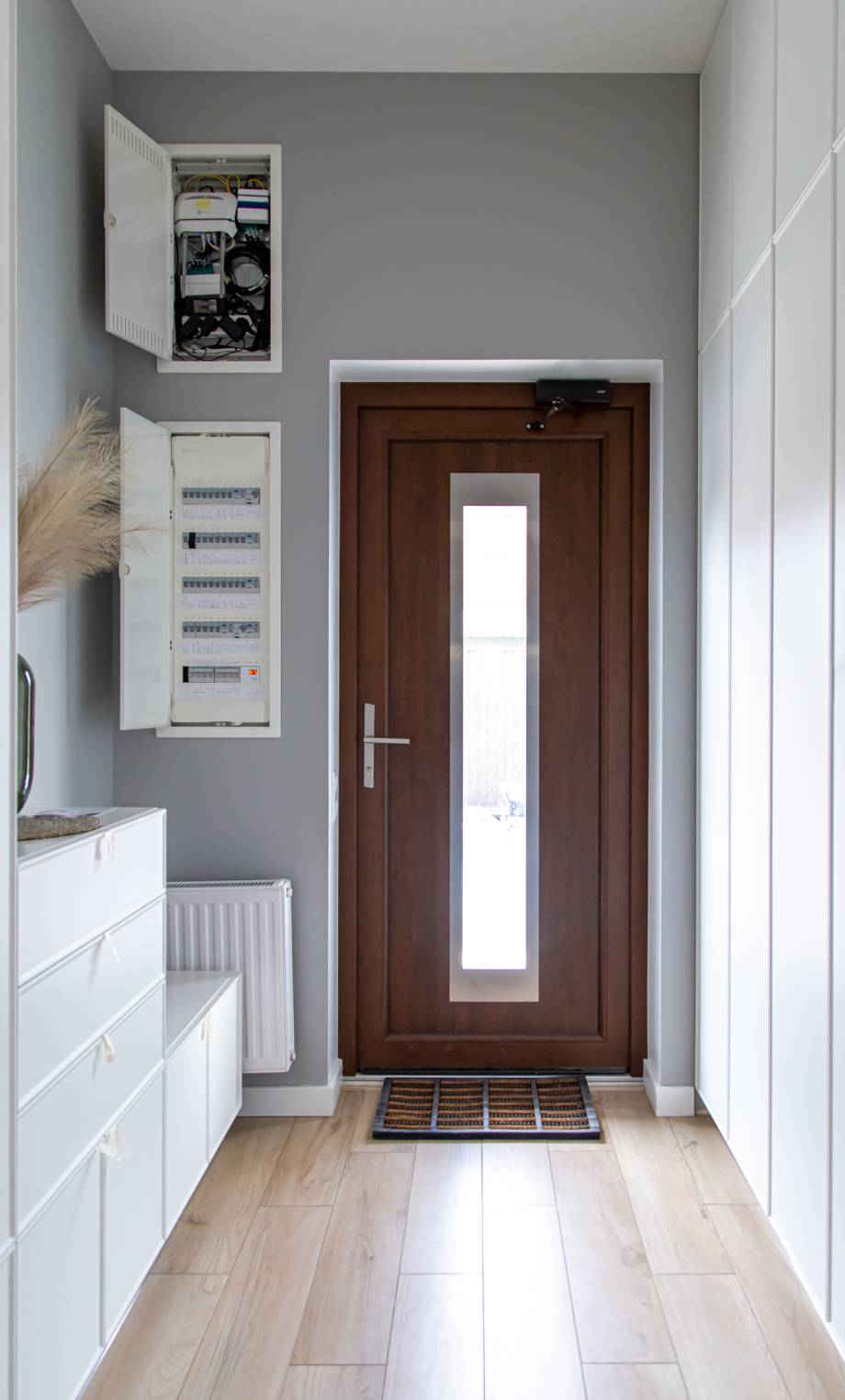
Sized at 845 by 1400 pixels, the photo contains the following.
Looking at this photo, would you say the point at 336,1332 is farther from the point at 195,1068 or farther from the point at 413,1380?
the point at 195,1068

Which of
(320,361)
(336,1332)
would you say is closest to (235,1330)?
(336,1332)

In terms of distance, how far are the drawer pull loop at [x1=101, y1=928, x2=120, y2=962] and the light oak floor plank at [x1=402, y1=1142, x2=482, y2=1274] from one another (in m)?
0.95

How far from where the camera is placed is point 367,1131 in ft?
8.95

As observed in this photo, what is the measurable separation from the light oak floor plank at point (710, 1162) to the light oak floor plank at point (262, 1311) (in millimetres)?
911

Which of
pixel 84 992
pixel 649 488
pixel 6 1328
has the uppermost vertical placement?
pixel 649 488

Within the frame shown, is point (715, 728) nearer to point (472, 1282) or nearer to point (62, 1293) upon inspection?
point (472, 1282)

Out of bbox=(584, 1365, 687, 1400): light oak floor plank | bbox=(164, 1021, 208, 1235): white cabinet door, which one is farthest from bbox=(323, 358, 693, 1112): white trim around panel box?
bbox=(584, 1365, 687, 1400): light oak floor plank

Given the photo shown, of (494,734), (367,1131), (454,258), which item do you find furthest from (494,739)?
(454,258)

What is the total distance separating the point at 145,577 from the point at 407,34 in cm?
156

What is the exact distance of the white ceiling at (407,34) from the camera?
249 centimetres

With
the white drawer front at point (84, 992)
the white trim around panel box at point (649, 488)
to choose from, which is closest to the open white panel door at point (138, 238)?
the white trim around panel box at point (649, 488)

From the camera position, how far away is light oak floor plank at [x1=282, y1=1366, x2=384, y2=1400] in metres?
1.66

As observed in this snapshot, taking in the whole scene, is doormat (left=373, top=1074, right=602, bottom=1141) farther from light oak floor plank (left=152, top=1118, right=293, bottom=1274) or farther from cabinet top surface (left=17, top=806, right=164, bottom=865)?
cabinet top surface (left=17, top=806, right=164, bottom=865)

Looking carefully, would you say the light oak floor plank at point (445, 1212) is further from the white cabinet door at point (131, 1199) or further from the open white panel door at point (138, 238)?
the open white panel door at point (138, 238)
